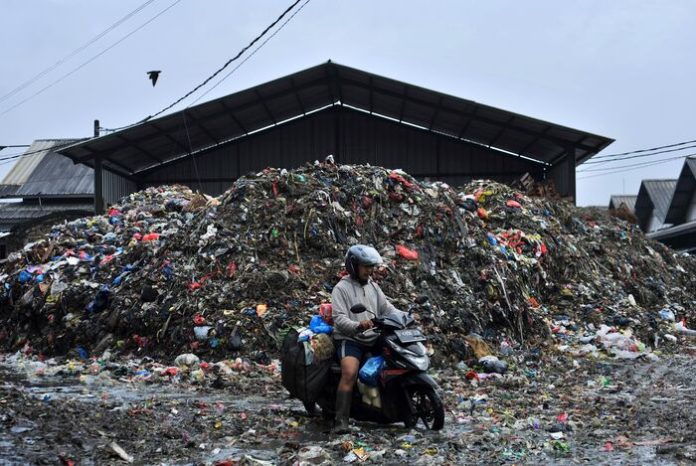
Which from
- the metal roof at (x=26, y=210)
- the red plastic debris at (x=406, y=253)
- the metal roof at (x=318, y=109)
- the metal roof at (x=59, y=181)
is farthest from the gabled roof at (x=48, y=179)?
the red plastic debris at (x=406, y=253)

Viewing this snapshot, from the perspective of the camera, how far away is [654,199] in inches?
1629

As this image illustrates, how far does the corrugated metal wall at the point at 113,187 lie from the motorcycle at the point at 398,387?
62.4 feet

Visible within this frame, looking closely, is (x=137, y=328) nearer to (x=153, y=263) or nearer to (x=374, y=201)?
(x=153, y=263)

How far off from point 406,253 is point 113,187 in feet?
48.5

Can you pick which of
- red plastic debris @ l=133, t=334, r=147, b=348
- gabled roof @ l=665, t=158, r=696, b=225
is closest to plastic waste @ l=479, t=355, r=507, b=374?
red plastic debris @ l=133, t=334, r=147, b=348

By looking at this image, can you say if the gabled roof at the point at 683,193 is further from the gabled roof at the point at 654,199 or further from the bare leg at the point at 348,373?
the bare leg at the point at 348,373

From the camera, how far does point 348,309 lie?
6.73m

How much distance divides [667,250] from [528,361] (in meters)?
12.1

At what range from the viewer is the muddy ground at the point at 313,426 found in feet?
18.3

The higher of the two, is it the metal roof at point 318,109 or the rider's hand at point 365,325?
the metal roof at point 318,109

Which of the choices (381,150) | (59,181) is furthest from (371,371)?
(59,181)

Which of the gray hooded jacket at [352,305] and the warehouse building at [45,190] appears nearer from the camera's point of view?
the gray hooded jacket at [352,305]

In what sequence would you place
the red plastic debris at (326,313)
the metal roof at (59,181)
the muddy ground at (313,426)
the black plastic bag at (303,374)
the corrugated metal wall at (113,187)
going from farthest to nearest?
the metal roof at (59,181), the corrugated metal wall at (113,187), the red plastic debris at (326,313), the black plastic bag at (303,374), the muddy ground at (313,426)

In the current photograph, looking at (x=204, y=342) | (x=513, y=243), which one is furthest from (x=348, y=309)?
(x=513, y=243)
